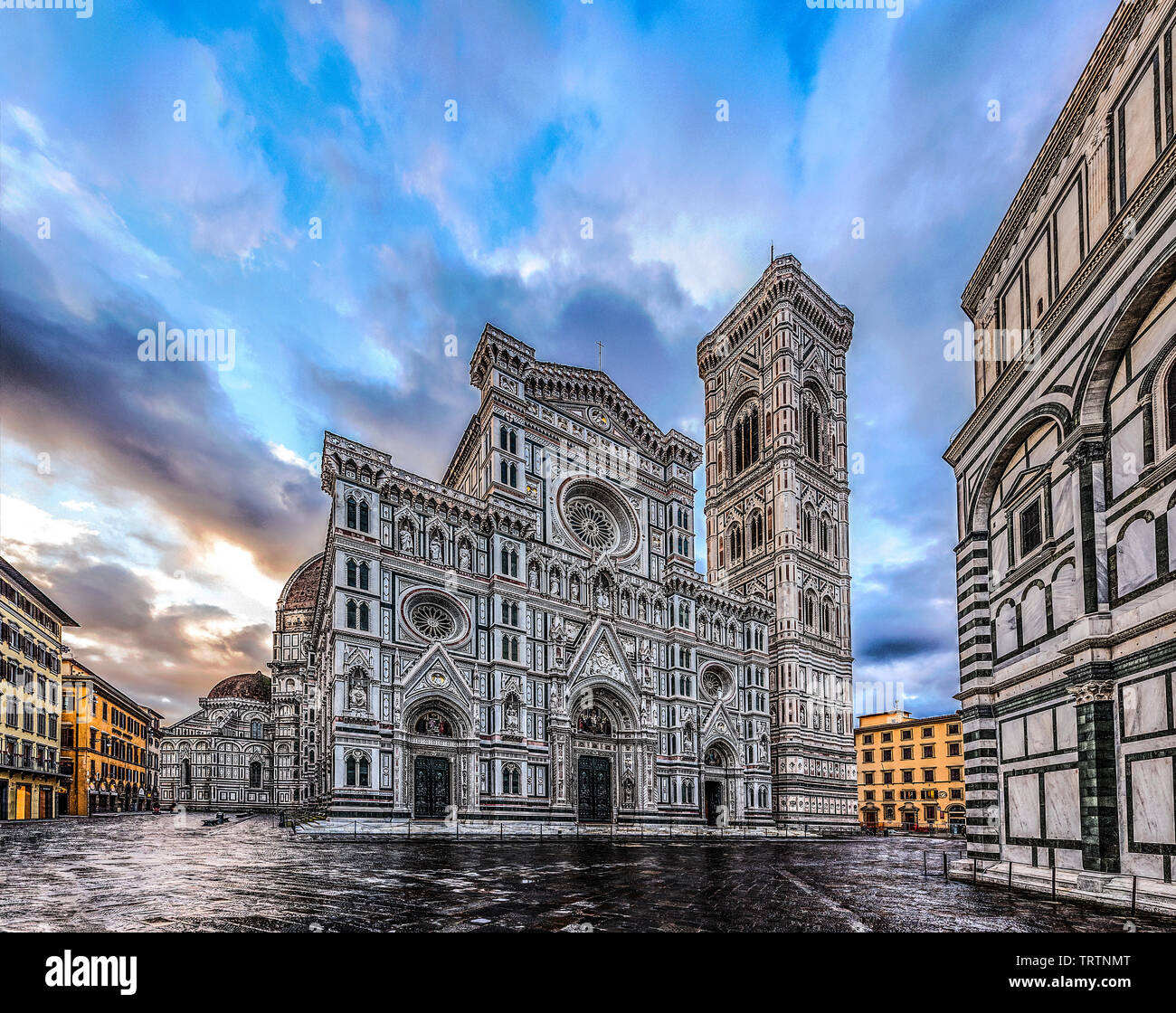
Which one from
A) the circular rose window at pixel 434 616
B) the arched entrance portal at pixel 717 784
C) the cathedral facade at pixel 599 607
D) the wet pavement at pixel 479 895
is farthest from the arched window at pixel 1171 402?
the arched entrance portal at pixel 717 784

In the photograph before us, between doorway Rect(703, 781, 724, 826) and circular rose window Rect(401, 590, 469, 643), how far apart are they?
23.1 m

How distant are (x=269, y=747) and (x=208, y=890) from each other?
258 ft

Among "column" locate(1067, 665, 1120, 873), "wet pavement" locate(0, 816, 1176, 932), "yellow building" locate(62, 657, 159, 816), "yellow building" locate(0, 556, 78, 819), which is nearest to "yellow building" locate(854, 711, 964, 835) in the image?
"wet pavement" locate(0, 816, 1176, 932)

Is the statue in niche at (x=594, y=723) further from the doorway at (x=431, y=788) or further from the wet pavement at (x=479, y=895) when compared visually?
the wet pavement at (x=479, y=895)

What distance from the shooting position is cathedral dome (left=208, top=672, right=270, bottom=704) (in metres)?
99.9

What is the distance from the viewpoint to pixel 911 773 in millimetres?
89875

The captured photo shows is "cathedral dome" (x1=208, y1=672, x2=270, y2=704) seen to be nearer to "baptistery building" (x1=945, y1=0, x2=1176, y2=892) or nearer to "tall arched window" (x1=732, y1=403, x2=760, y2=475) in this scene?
"tall arched window" (x1=732, y1=403, x2=760, y2=475)

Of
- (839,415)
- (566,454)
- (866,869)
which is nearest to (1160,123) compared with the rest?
(866,869)

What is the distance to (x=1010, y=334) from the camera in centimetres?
2173

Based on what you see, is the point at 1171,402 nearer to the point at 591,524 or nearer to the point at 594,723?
the point at 594,723

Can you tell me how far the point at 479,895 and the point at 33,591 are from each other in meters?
59.3

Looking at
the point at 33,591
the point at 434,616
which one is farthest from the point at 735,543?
the point at 33,591

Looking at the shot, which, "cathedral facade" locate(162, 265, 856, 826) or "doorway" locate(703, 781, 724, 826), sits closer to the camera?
"cathedral facade" locate(162, 265, 856, 826)
